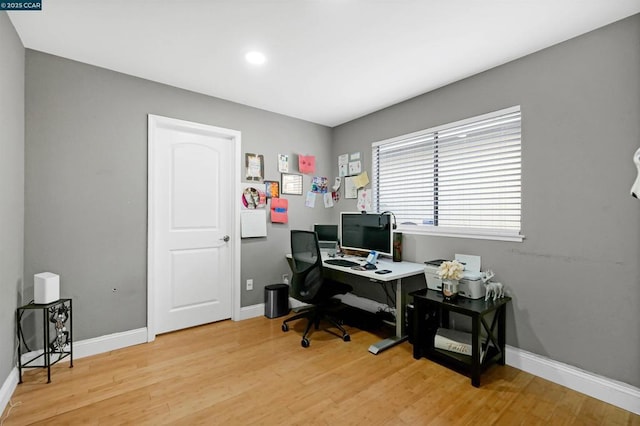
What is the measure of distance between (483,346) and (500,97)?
6.56 feet

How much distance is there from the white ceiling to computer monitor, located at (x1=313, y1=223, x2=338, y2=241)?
1.63 m

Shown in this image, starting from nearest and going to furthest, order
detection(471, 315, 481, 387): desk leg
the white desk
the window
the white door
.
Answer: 1. detection(471, 315, 481, 387): desk leg
2. the window
3. the white desk
4. the white door

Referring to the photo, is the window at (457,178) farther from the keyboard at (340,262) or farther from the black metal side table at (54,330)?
the black metal side table at (54,330)

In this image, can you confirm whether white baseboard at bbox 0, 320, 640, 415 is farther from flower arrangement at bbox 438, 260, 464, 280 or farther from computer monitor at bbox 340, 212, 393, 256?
computer monitor at bbox 340, 212, 393, 256

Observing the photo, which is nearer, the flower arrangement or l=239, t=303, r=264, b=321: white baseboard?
the flower arrangement

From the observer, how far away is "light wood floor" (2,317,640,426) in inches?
67.9

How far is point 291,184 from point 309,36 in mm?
1887

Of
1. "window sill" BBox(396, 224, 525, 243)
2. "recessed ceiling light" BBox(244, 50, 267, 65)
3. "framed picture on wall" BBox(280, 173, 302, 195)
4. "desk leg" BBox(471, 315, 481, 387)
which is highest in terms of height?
"recessed ceiling light" BBox(244, 50, 267, 65)

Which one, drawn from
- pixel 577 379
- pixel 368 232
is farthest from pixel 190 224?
pixel 577 379

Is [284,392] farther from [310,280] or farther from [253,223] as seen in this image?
[253,223]

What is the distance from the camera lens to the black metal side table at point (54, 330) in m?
2.06

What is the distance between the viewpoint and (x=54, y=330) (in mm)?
2303

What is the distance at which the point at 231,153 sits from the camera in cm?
329

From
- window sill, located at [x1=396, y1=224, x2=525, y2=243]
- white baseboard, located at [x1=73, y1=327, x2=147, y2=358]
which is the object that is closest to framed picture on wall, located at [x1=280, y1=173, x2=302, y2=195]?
window sill, located at [x1=396, y1=224, x2=525, y2=243]
